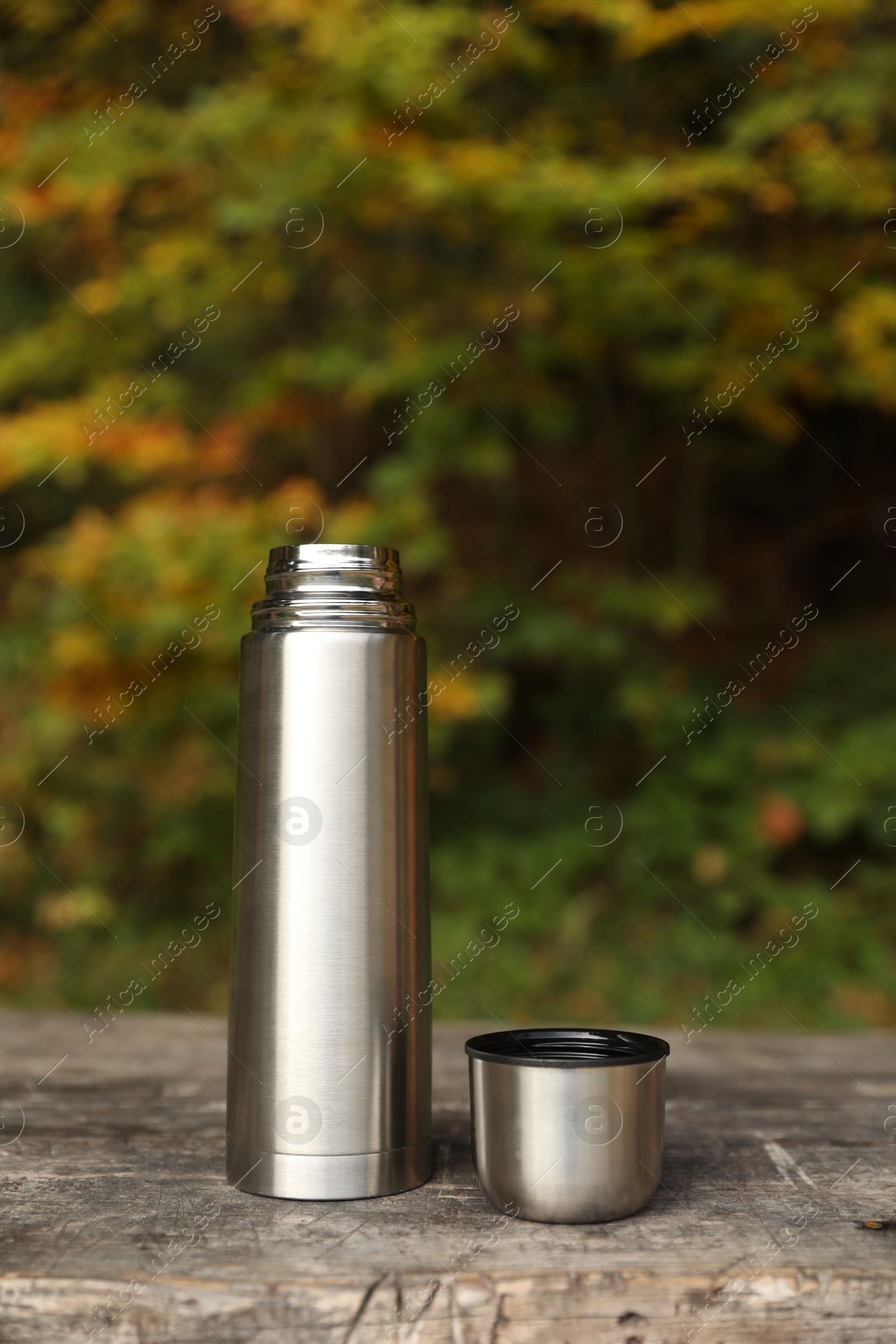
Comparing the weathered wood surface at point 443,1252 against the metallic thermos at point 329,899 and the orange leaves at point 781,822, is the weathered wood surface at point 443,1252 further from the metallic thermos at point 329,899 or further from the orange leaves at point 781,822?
the orange leaves at point 781,822

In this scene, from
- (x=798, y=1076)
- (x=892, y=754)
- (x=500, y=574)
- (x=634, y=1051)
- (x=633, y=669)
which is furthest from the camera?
(x=500, y=574)

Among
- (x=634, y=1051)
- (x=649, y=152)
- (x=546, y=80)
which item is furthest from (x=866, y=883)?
(x=634, y=1051)

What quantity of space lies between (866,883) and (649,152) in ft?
9.75

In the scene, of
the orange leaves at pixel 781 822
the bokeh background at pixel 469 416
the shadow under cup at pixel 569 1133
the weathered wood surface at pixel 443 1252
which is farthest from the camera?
the orange leaves at pixel 781 822

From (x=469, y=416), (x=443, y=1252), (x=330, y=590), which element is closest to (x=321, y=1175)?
(x=443, y=1252)

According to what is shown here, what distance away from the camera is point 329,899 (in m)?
1.17

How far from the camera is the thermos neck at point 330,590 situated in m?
1.21

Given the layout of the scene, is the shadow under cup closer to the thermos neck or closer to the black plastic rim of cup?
the black plastic rim of cup

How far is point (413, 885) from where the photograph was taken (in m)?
1.23

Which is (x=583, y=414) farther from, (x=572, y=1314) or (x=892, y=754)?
(x=572, y=1314)

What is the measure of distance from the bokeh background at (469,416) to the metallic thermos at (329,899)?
2623 millimetres

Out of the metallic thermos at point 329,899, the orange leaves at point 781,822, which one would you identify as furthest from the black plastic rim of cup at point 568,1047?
the orange leaves at point 781,822

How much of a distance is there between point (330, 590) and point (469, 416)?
3662 millimetres

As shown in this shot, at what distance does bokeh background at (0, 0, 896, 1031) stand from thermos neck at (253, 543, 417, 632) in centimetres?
260
